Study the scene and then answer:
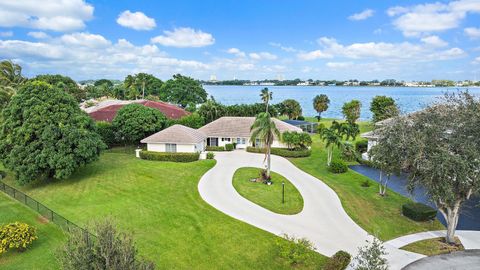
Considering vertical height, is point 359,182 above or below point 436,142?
below

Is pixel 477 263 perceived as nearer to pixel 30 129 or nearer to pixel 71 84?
pixel 30 129

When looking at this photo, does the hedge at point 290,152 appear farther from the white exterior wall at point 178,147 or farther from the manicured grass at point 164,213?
the manicured grass at point 164,213

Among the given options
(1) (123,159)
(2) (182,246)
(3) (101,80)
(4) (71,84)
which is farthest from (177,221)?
(3) (101,80)

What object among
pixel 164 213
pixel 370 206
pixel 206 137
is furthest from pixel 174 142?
pixel 370 206

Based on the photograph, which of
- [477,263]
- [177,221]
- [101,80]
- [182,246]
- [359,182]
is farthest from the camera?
[101,80]

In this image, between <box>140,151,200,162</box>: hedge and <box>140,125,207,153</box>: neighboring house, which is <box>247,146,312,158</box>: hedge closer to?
<box>140,125,207,153</box>: neighboring house

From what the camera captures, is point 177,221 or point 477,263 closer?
point 477,263

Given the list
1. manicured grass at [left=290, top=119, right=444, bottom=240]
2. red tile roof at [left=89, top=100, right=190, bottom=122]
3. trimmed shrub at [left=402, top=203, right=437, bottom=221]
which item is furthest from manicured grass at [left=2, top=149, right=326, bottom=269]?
red tile roof at [left=89, top=100, right=190, bottom=122]

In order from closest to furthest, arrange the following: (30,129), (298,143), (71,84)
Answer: (30,129), (298,143), (71,84)
